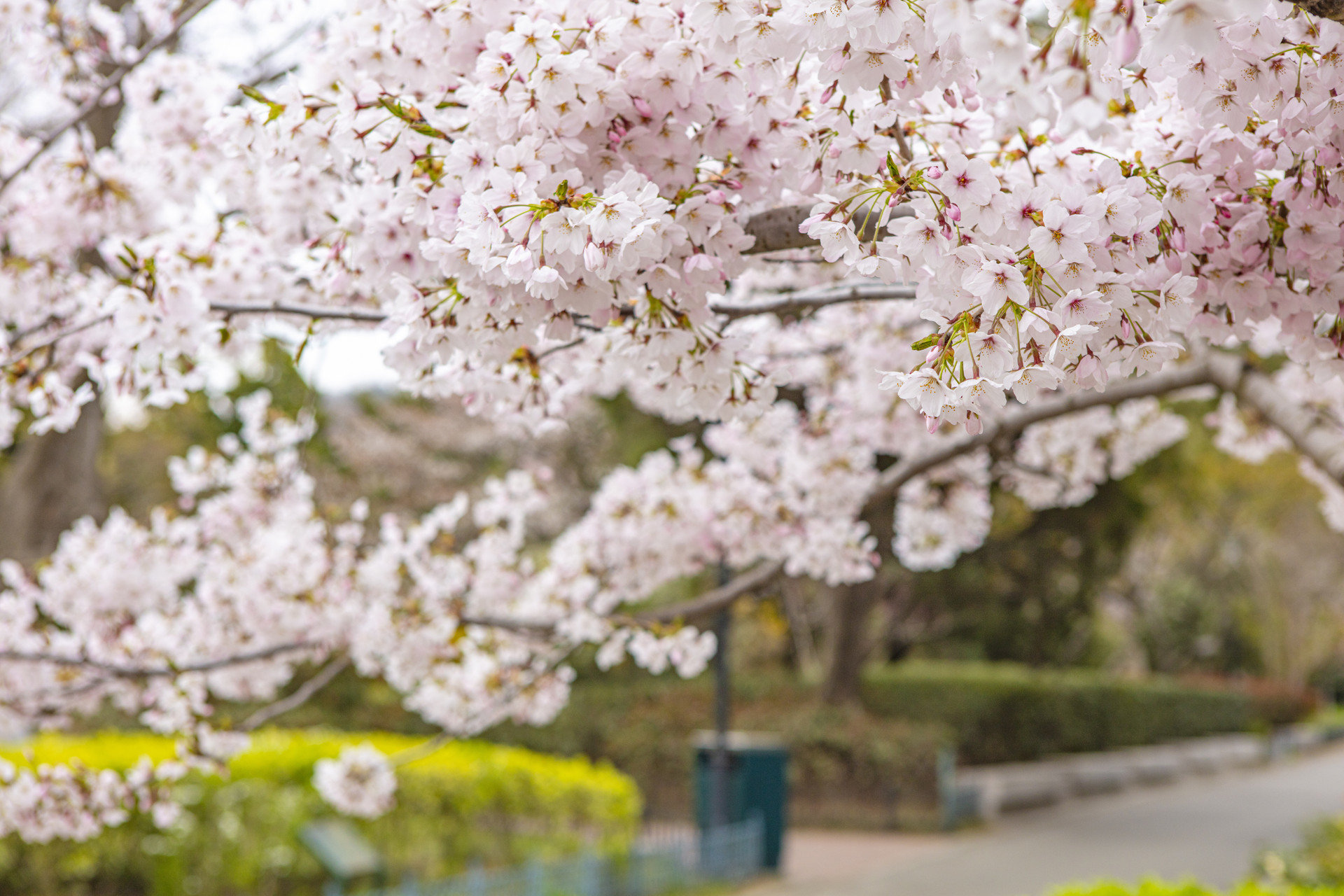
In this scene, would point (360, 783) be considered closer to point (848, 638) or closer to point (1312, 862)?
point (1312, 862)

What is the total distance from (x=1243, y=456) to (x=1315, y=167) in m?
3.96

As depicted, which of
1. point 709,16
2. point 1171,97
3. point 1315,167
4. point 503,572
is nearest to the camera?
point 709,16

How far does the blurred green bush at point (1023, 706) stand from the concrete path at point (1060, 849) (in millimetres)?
1242

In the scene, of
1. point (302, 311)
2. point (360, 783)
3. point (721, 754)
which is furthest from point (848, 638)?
point (302, 311)

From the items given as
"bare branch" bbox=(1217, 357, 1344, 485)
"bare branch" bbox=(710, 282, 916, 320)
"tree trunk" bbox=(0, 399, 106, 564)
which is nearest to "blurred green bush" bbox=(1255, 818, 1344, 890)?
"bare branch" bbox=(1217, 357, 1344, 485)

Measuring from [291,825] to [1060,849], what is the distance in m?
8.01

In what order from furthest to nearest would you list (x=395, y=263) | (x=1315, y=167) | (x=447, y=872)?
(x=447, y=872)
(x=395, y=263)
(x=1315, y=167)

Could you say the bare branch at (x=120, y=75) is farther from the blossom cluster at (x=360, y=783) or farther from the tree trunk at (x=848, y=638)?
the tree trunk at (x=848, y=638)

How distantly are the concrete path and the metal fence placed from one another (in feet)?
1.17

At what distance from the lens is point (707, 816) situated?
9.30 m

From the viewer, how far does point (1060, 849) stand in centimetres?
1143

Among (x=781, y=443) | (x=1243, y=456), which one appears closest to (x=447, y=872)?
(x=781, y=443)

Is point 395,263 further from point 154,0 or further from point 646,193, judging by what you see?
point 154,0

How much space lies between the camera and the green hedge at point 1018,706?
49.8 feet
